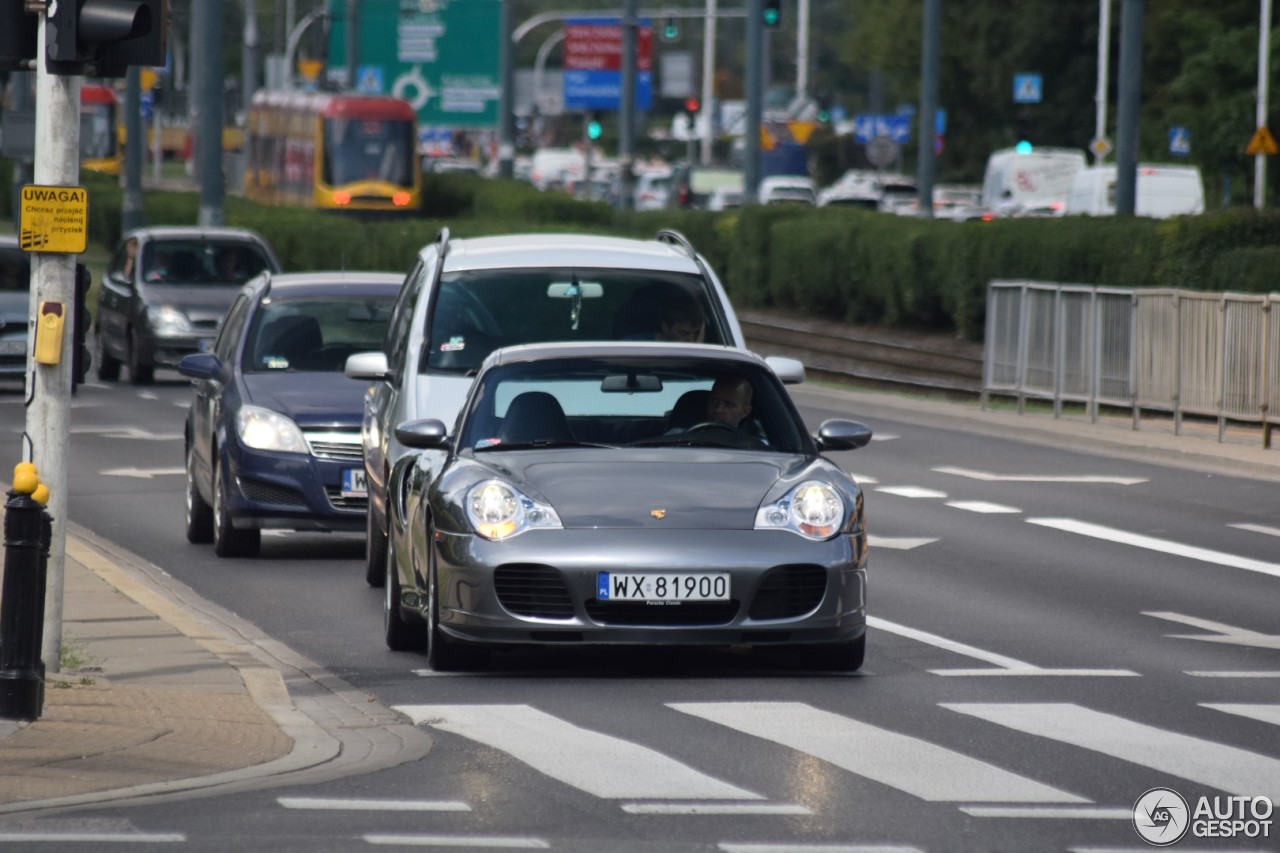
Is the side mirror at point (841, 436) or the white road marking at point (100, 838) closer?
the white road marking at point (100, 838)

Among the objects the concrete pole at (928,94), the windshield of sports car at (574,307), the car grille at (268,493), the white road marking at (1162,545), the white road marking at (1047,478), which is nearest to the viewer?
the windshield of sports car at (574,307)

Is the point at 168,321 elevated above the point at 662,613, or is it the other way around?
the point at 168,321

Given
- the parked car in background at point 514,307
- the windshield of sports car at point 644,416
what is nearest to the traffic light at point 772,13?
the parked car in background at point 514,307

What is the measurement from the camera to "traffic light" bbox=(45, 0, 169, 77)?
32.4 feet

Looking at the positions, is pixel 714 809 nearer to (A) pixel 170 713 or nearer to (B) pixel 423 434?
(A) pixel 170 713

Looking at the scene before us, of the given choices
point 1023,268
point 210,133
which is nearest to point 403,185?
point 210,133

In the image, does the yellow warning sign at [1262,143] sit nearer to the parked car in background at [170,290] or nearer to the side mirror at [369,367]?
the parked car in background at [170,290]

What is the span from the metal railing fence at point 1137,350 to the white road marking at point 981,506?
522 cm

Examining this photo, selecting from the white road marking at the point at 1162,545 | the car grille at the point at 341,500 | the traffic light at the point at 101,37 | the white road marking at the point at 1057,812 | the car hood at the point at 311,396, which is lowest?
the white road marking at the point at 1162,545

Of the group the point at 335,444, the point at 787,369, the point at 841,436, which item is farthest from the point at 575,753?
the point at 335,444

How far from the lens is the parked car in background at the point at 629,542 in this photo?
10.5 m

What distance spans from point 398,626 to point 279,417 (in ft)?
12.5

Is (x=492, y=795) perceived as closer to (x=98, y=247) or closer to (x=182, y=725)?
(x=182, y=725)

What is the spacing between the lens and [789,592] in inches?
418
